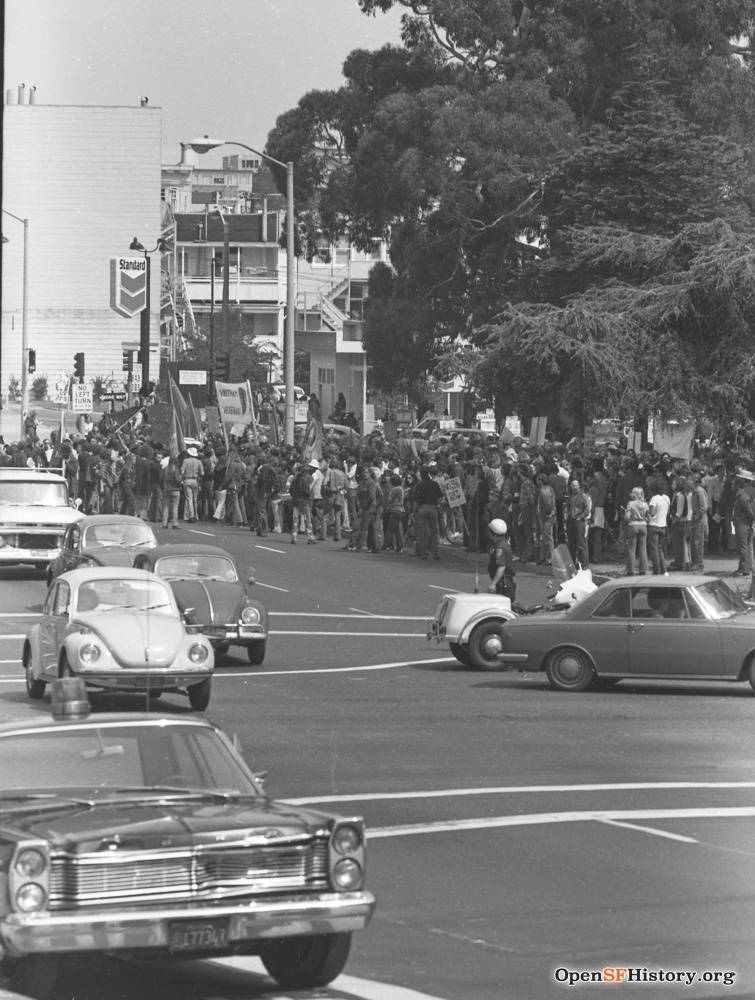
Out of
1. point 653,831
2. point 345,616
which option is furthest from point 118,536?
point 653,831

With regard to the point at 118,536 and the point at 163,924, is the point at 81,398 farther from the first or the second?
the point at 163,924

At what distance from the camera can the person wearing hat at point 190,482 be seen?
44562 mm

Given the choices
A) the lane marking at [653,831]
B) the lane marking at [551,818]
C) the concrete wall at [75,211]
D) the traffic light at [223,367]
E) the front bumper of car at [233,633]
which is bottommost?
the lane marking at [551,818]

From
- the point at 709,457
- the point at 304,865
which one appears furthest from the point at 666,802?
the point at 709,457

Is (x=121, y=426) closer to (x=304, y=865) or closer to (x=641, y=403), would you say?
(x=641, y=403)

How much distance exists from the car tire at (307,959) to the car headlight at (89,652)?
34.8ft

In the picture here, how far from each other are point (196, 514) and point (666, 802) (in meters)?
32.4

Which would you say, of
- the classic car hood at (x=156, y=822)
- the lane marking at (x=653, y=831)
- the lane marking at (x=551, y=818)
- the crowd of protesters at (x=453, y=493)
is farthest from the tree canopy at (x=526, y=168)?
the classic car hood at (x=156, y=822)

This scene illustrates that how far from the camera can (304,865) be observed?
8.12 m

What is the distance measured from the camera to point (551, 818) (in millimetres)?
13023

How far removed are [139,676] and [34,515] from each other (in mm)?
16303

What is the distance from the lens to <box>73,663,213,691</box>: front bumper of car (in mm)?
18594

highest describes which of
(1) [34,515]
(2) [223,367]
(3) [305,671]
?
(2) [223,367]

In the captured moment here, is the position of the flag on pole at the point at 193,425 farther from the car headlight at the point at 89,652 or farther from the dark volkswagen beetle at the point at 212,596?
the car headlight at the point at 89,652
